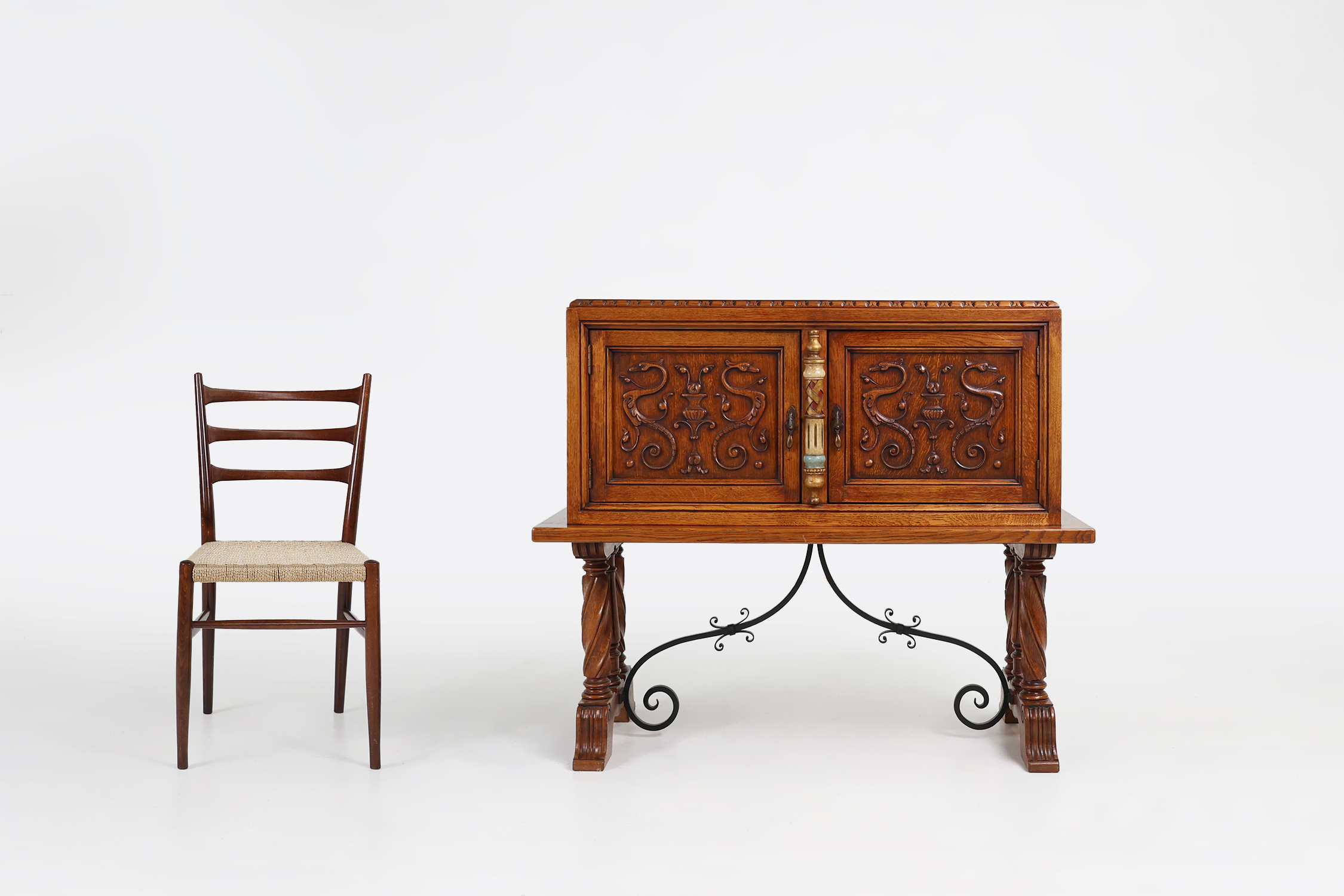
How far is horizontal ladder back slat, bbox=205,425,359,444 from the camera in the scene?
3.92m

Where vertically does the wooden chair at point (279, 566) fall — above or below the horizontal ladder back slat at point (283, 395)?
below

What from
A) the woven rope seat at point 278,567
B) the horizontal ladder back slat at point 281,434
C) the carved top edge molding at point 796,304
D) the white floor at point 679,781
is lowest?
the white floor at point 679,781

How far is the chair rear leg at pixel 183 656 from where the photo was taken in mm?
3402

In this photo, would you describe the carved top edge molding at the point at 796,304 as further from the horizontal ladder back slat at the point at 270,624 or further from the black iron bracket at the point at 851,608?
the horizontal ladder back slat at the point at 270,624

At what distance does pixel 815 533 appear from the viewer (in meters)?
3.41

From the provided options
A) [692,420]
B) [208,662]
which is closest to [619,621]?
[692,420]

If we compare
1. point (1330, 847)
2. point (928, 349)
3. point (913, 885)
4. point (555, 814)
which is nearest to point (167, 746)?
point (555, 814)

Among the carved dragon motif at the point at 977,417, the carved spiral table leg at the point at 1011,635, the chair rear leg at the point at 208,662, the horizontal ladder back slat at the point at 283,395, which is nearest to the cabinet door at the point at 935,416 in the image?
the carved dragon motif at the point at 977,417

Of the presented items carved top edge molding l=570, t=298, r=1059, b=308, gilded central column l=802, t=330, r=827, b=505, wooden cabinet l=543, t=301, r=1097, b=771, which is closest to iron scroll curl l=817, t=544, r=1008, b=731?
wooden cabinet l=543, t=301, r=1097, b=771

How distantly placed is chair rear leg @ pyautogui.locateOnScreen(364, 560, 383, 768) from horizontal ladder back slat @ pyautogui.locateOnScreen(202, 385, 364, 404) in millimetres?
720

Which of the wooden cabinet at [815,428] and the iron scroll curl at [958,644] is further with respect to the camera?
the iron scroll curl at [958,644]

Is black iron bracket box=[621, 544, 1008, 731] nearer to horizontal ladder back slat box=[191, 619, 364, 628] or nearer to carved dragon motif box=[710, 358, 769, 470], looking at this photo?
carved dragon motif box=[710, 358, 769, 470]

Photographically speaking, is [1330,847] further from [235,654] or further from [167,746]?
[235,654]

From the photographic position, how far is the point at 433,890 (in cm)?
269
